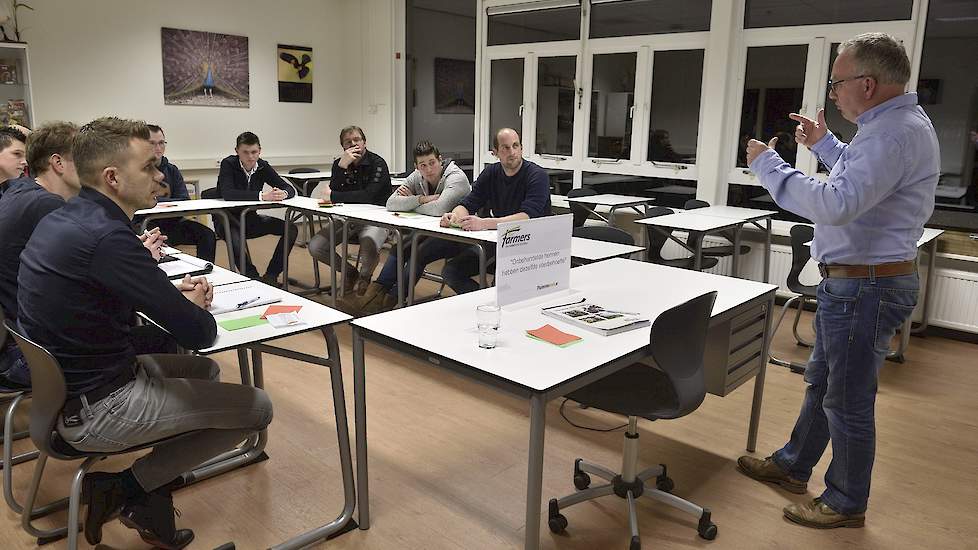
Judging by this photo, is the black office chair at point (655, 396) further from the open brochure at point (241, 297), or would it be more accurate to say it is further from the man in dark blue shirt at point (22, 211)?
the man in dark blue shirt at point (22, 211)

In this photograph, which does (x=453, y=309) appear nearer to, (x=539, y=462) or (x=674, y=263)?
(x=539, y=462)

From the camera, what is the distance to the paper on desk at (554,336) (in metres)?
2.03

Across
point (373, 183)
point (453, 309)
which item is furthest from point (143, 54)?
point (453, 309)

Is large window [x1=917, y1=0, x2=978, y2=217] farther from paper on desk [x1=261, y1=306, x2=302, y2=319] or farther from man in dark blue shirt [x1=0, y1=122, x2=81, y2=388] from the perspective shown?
man in dark blue shirt [x1=0, y1=122, x2=81, y2=388]

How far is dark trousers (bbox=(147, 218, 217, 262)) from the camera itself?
5.22m

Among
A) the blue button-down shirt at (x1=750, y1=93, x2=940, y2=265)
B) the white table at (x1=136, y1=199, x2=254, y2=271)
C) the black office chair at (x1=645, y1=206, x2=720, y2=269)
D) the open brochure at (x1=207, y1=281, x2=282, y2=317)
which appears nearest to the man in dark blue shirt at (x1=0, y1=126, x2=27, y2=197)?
the white table at (x1=136, y1=199, x2=254, y2=271)

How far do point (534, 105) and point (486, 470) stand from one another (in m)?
4.87

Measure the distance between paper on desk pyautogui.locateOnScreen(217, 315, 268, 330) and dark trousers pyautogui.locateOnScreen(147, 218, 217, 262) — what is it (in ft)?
11.0

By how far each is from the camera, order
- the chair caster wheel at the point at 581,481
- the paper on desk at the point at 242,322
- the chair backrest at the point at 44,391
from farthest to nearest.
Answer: the chair caster wheel at the point at 581,481
the paper on desk at the point at 242,322
the chair backrest at the point at 44,391

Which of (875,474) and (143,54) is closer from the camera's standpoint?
(875,474)

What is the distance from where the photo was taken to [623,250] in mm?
3648

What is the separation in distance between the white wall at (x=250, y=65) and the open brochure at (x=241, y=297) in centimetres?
533

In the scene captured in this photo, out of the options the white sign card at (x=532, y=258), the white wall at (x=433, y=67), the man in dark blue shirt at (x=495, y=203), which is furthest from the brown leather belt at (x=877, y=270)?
the white wall at (x=433, y=67)

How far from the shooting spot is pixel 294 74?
8188mm
